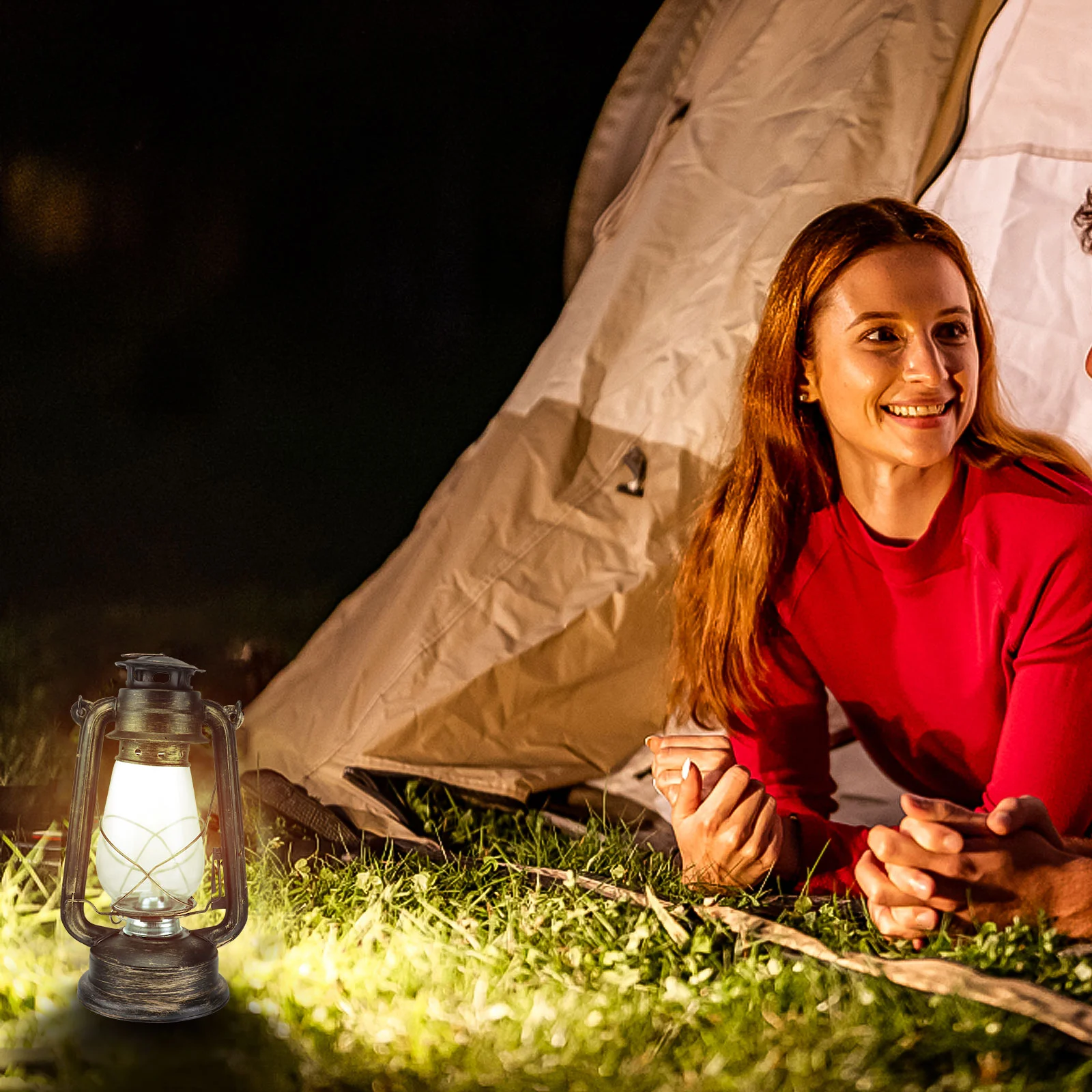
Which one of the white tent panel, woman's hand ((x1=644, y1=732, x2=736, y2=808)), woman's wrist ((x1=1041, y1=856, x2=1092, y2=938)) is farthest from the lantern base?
the white tent panel

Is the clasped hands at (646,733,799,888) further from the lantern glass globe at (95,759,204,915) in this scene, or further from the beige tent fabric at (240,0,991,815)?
the lantern glass globe at (95,759,204,915)

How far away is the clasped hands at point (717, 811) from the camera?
126cm

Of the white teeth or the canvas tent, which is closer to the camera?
the white teeth

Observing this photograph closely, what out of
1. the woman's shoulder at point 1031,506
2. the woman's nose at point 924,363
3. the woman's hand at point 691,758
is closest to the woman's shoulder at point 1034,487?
the woman's shoulder at point 1031,506

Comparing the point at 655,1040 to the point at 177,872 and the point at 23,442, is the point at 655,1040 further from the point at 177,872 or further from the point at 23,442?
the point at 23,442

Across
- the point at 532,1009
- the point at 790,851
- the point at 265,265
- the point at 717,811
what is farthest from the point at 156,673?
the point at 265,265

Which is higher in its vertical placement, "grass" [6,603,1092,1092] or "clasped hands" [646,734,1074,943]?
"clasped hands" [646,734,1074,943]

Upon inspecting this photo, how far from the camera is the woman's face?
1304 millimetres

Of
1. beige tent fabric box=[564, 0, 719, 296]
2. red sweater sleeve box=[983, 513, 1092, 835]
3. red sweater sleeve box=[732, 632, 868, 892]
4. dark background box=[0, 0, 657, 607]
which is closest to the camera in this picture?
red sweater sleeve box=[983, 513, 1092, 835]

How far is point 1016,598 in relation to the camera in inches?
50.7

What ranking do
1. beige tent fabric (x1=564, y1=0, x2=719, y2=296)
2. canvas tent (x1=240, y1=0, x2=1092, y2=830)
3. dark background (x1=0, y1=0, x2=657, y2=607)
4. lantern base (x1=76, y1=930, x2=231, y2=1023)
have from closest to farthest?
lantern base (x1=76, y1=930, x2=231, y2=1023)
canvas tent (x1=240, y1=0, x2=1092, y2=830)
beige tent fabric (x1=564, y1=0, x2=719, y2=296)
dark background (x1=0, y1=0, x2=657, y2=607)

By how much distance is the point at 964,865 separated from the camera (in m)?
1.09

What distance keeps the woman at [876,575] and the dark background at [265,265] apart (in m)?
2.14

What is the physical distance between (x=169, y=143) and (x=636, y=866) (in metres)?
2.73
